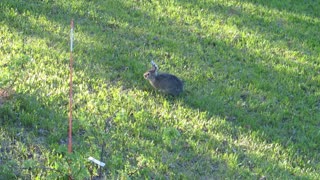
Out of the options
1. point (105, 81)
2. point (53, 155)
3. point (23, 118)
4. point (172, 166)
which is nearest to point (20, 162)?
point (53, 155)

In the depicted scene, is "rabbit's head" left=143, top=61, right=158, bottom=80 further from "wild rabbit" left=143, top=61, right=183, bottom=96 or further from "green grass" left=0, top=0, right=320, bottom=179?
"green grass" left=0, top=0, right=320, bottom=179

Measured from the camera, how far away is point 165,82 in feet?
24.1

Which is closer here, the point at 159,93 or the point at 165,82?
the point at 165,82

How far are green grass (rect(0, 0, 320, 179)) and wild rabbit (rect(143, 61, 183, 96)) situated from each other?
0.14 m

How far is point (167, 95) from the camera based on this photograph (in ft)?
24.7

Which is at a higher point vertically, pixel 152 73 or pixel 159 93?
pixel 152 73

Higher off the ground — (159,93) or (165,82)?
(165,82)

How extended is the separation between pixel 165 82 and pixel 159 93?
0.92 ft

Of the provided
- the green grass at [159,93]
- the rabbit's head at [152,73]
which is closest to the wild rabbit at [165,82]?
the rabbit's head at [152,73]

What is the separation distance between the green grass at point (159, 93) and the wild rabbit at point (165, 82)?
0.14 metres

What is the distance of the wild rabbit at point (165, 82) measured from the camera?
7.36 metres

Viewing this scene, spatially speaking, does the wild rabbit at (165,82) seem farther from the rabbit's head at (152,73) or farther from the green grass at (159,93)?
the green grass at (159,93)

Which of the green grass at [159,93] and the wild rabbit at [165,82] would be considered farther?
the wild rabbit at [165,82]

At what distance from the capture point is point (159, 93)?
298 inches
